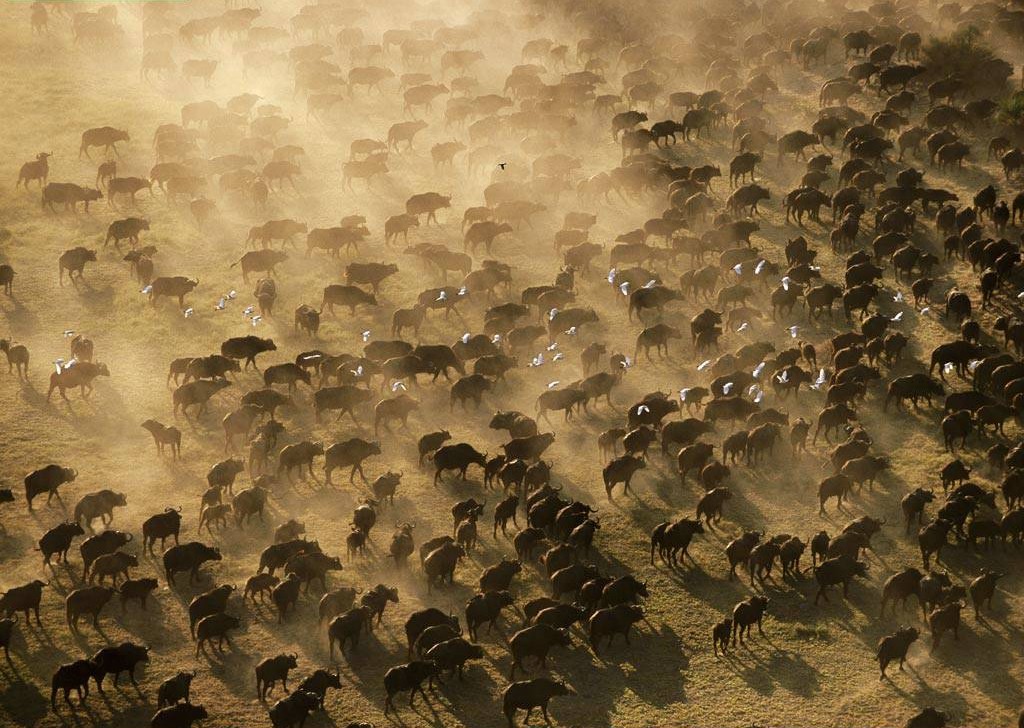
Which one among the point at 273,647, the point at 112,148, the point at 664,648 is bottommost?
the point at 664,648

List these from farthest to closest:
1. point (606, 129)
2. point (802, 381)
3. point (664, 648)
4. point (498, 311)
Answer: point (606, 129) → point (498, 311) → point (802, 381) → point (664, 648)

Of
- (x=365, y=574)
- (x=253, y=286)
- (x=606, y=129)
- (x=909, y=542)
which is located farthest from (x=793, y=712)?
(x=606, y=129)

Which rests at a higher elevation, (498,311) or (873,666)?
(498,311)

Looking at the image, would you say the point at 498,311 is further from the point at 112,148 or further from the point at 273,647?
the point at 112,148

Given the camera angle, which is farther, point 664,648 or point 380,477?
point 380,477

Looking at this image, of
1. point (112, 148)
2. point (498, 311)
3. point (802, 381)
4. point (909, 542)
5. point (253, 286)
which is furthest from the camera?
point (112, 148)

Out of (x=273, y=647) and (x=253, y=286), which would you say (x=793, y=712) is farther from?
(x=253, y=286)
